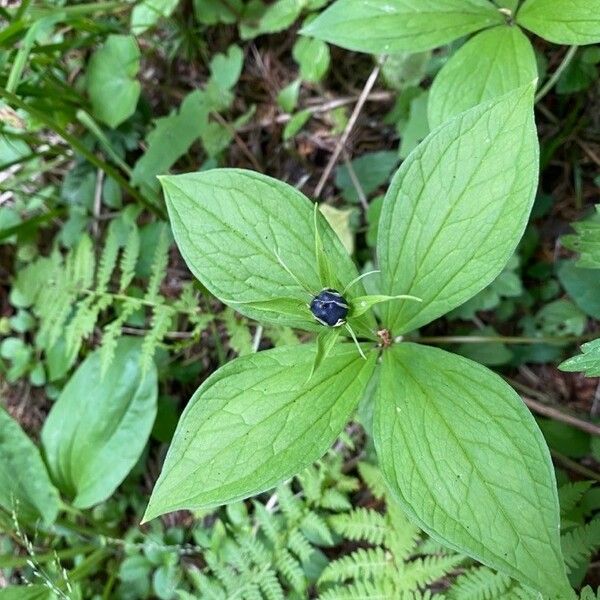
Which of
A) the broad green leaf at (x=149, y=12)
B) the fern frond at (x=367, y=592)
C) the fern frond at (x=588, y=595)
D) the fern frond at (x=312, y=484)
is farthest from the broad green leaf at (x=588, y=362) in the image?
the broad green leaf at (x=149, y=12)

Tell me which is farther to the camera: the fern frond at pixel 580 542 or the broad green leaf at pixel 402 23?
the broad green leaf at pixel 402 23

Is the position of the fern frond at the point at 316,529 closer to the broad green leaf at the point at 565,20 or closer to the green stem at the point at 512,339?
the green stem at the point at 512,339

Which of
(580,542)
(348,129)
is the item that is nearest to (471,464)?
(580,542)

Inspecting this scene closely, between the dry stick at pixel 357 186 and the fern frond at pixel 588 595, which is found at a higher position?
the dry stick at pixel 357 186

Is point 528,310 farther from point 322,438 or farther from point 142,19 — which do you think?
point 142,19

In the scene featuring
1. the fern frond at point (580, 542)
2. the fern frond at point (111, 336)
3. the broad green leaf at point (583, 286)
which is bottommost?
the fern frond at point (580, 542)

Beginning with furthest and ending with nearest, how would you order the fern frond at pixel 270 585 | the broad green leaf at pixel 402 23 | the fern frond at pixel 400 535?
1. the fern frond at pixel 270 585
2. the fern frond at pixel 400 535
3. the broad green leaf at pixel 402 23

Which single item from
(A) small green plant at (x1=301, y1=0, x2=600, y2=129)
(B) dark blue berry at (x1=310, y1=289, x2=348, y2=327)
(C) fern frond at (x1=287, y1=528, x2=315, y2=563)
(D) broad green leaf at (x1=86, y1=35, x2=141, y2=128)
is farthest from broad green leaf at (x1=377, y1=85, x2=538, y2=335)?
(D) broad green leaf at (x1=86, y1=35, x2=141, y2=128)

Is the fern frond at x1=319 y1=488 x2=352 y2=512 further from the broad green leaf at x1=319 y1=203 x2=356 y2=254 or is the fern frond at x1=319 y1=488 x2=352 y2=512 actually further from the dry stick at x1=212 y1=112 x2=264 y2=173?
the dry stick at x1=212 y1=112 x2=264 y2=173
